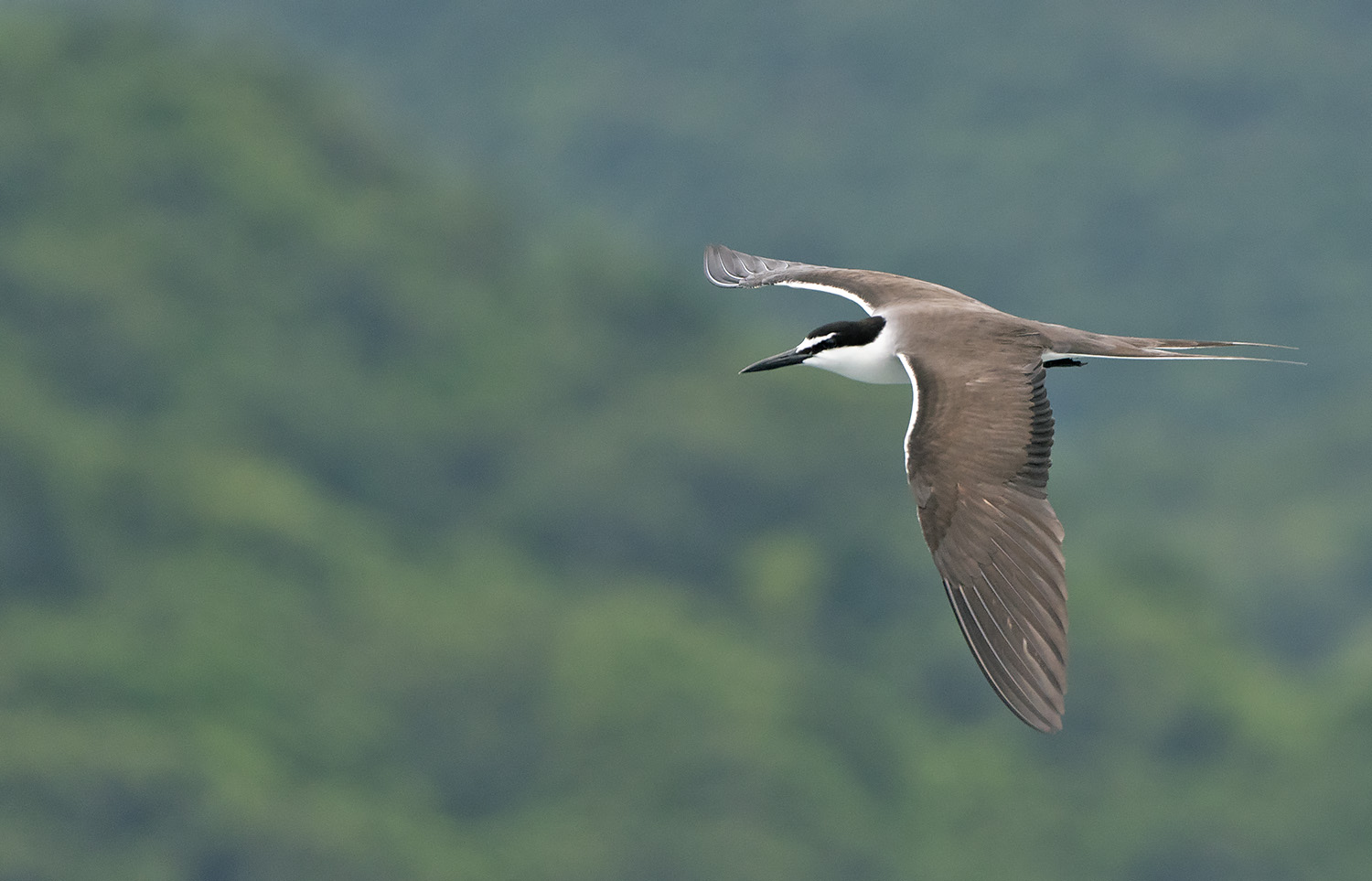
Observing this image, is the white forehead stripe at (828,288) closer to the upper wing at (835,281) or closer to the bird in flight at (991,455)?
the upper wing at (835,281)

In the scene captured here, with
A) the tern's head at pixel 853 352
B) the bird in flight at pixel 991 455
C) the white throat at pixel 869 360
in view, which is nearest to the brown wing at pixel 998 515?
the bird in flight at pixel 991 455

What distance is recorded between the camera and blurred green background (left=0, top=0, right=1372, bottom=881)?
242 ft

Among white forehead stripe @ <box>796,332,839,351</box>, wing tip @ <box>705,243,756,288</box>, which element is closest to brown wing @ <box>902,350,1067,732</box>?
white forehead stripe @ <box>796,332,839,351</box>

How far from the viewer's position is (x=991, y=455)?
44.0 feet

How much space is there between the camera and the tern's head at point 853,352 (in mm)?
14977

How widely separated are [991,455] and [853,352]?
6.27 feet

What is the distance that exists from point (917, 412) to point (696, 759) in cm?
6197

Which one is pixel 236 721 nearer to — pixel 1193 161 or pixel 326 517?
pixel 326 517

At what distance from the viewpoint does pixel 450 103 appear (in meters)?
172

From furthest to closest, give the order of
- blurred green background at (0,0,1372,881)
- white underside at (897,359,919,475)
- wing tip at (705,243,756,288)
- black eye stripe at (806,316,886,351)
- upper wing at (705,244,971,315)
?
blurred green background at (0,0,1372,881)
wing tip at (705,243,756,288)
upper wing at (705,244,971,315)
black eye stripe at (806,316,886,351)
white underside at (897,359,919,475)

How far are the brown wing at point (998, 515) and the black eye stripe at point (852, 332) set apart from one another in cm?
101

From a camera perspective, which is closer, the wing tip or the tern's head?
the tern's head

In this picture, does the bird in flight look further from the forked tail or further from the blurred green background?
the blurred green background

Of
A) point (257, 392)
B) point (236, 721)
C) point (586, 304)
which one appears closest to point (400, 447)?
point (257, 392)
